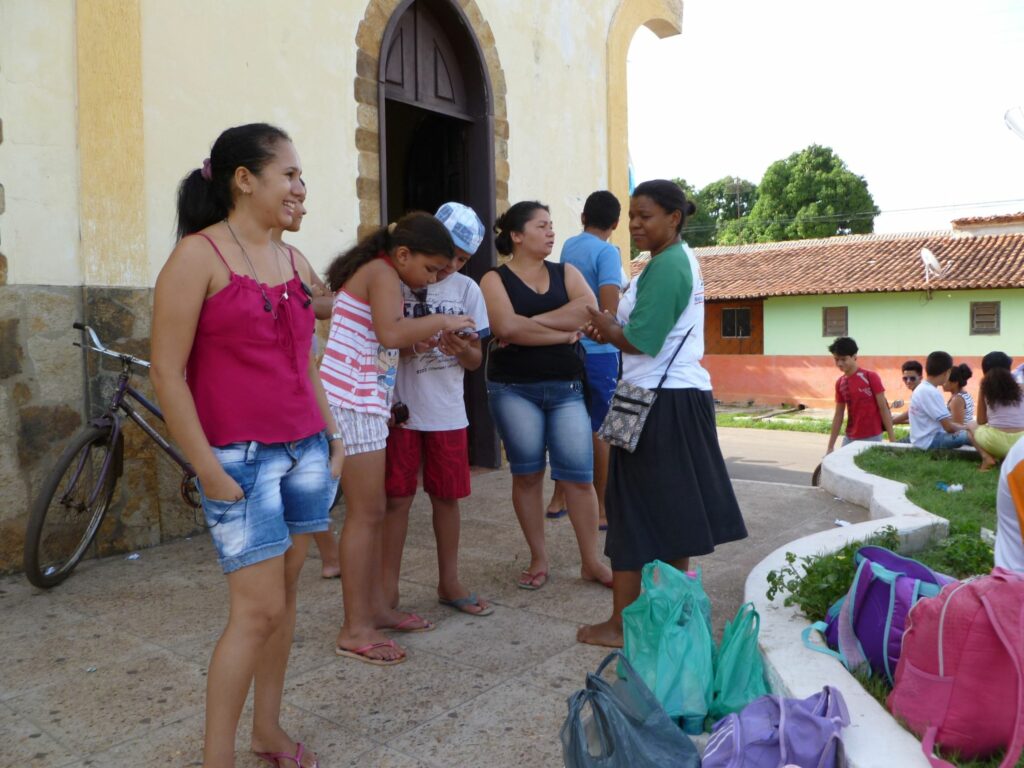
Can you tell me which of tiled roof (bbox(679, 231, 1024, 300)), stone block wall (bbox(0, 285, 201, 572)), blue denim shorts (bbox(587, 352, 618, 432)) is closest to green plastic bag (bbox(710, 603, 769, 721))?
blue denim shorts (bbox(587, 352, 618, 432))

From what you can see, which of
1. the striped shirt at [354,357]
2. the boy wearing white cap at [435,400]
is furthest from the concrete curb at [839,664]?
the striped shirt at [354,357]

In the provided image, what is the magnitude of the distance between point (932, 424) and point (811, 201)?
45622 millimetres

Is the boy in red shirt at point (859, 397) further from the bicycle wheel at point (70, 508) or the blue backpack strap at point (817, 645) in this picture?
the bicycle wheel at point (70, 508)

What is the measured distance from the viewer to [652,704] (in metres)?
2.34

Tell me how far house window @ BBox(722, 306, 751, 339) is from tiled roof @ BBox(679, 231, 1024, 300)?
71 cm

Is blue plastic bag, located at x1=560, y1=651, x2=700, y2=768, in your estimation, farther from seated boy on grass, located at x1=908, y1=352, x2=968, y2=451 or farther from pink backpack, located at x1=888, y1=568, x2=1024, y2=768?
seated boy on grass, located at x1=908, y1=352, x2=968, y2=451

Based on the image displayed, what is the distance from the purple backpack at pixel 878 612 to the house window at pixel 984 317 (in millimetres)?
25012

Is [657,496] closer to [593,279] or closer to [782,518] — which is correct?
[593,279]

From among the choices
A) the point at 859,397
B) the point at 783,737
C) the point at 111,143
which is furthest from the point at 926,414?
the point at 111,143

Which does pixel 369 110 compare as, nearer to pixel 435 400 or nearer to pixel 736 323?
pixel 435 400

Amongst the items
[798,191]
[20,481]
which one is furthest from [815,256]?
[20,481]

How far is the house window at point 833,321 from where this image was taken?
87.6 feet

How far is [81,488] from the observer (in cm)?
440

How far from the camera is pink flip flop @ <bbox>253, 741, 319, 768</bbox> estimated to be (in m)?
2.46
